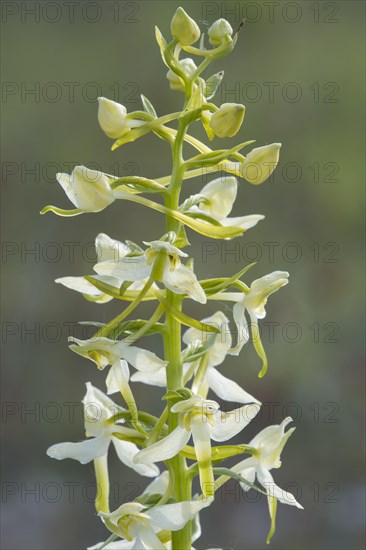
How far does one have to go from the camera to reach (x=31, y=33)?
4113mm

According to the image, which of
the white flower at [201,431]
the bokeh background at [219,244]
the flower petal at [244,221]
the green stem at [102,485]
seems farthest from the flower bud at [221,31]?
the bokeh background at [219,244]

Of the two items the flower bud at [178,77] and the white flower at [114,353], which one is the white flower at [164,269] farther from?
the flower bud at [178,77]

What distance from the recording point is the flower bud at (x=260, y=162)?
1.08 m

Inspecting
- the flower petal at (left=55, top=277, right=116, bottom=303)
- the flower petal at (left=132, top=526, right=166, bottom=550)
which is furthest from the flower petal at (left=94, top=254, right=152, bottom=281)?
the flower petal at (left=132, top=526, right=166, bottom=550)

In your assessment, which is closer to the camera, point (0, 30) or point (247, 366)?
point (247, 366)

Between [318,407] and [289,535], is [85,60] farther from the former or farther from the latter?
[289,535]

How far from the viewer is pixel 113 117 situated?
1.10 metres

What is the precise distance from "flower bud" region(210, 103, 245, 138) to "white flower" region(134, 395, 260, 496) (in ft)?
1.12

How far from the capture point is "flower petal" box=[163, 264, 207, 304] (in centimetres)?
101

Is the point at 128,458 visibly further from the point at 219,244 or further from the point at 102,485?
the point at 219,244

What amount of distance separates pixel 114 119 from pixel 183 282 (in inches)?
9.7

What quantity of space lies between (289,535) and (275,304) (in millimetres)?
925

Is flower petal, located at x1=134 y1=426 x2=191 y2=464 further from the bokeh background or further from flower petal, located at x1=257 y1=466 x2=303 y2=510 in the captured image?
the bokeh background

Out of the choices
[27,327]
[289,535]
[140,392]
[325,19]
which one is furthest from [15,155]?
[289,535]
